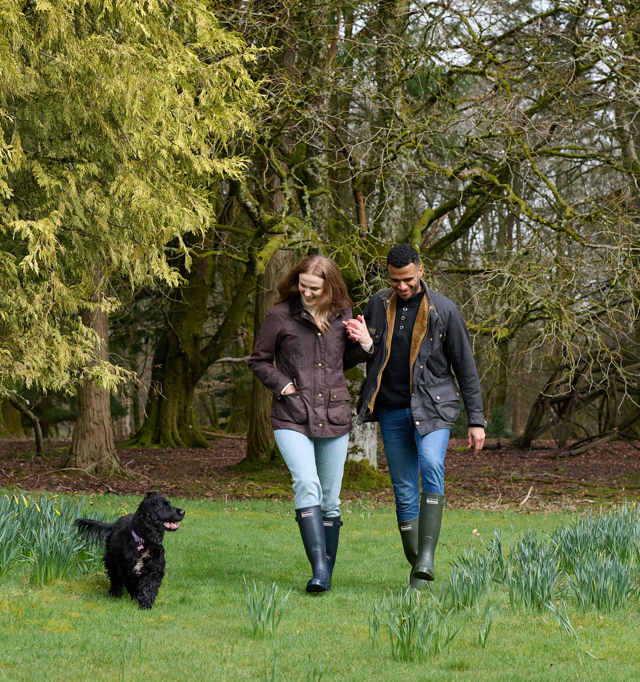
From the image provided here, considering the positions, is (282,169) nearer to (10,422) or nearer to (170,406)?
(170,406)

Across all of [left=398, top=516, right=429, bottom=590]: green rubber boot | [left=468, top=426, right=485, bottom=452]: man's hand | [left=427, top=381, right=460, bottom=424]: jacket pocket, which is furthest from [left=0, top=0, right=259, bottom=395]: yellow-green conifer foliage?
[left=468, top=426, right=485, bottom=452]: man's hand

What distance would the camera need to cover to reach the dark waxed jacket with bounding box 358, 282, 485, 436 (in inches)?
200

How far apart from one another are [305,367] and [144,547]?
1.38 meters

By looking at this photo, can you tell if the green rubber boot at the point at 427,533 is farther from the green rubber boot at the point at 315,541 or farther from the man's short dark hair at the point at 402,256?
the man's short dark hair at the point at 402,256

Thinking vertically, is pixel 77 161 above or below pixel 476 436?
above

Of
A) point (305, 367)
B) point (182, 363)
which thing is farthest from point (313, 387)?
point (182, 363)

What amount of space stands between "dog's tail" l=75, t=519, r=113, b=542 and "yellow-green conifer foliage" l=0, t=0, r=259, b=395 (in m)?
1.89

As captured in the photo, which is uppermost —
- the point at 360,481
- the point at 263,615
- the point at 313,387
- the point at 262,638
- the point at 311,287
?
the point at 311,287

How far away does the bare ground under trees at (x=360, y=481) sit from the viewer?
40.9 ft

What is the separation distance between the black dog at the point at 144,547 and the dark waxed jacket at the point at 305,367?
835 millimetres

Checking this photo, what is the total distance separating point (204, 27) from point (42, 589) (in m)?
5.80

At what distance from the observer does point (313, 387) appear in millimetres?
5180

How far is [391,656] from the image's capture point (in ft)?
12.8

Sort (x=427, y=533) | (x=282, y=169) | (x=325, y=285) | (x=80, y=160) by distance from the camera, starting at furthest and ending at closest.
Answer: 1. (x=282, y=169)
2. (x=80, y=160)
3. (x=325, y=285)
4. (x=427, y=533)
